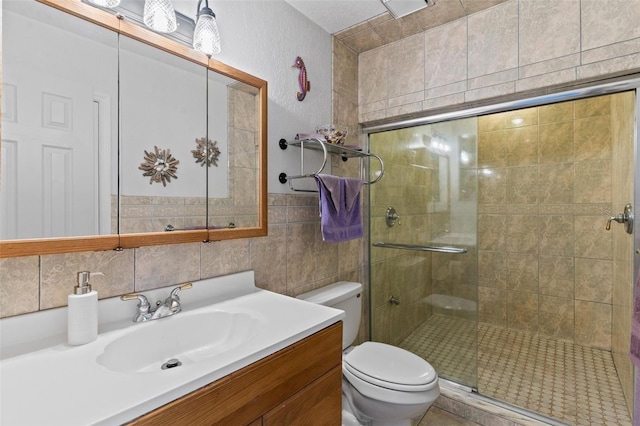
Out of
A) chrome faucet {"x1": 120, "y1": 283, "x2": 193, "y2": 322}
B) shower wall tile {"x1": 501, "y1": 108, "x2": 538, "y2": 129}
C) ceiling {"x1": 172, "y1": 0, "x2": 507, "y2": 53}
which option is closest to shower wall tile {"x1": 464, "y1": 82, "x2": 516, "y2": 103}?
ceiling {"x1": 172, "y1": 0, "x2": 507, "y2": 53}

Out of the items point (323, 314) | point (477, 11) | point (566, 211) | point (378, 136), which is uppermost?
point (477, 11)

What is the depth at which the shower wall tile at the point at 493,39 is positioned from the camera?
1.55m

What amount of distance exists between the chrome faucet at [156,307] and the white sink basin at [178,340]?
0.08 ft

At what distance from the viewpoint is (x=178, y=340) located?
101 cm

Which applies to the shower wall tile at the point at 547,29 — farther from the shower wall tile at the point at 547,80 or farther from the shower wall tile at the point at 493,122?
the shower wall tile at the point at 493,122

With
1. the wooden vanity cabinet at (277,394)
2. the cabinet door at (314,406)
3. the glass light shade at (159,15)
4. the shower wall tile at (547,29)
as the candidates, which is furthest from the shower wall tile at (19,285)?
the shower wall tile at (547,29)

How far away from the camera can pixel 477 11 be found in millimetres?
1648

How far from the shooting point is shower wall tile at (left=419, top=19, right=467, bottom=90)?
5.59 feet

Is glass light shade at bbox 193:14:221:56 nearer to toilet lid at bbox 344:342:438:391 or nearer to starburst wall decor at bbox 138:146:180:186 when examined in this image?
starburst wall decor at bbox 138:146:180:186

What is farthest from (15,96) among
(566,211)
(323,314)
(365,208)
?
(566,211)

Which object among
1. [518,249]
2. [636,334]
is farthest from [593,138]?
[636,334]

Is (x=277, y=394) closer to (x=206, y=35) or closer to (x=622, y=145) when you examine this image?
(x=206, y=35)

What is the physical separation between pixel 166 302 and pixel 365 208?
141cm

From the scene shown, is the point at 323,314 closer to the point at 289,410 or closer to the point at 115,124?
the point at 289,410
